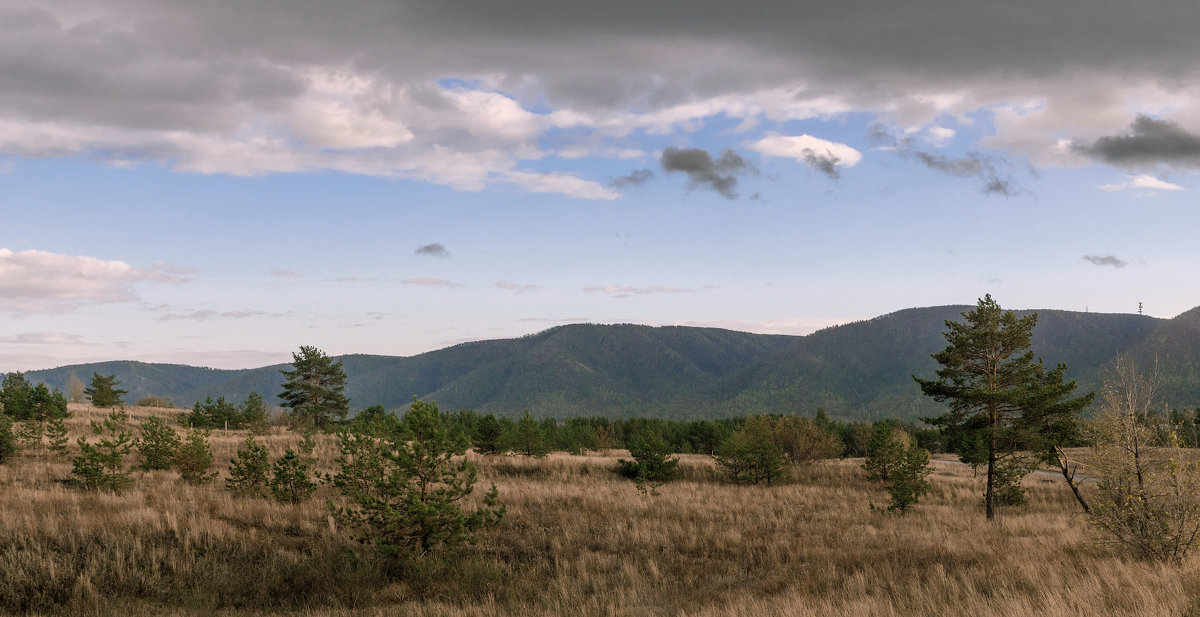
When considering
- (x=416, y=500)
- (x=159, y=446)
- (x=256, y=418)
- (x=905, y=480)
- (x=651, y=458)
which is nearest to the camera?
(x=416, y=500)

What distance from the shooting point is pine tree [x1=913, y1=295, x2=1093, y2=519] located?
2238 centimetres

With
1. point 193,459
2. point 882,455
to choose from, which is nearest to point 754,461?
point 882,455

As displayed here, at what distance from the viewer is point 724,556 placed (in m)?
15.1

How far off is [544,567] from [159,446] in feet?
54.3

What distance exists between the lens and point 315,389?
55125 mm

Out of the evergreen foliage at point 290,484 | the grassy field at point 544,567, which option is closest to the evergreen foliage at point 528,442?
the grassy field at point 544,567

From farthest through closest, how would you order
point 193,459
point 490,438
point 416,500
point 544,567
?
point 490,438 < point 193,459 < point 544,567 < point 416,500

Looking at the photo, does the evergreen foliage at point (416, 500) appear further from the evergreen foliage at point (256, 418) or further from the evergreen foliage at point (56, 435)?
the evergreen foliage at point (256, 418)

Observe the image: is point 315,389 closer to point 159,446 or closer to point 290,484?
point 159,446

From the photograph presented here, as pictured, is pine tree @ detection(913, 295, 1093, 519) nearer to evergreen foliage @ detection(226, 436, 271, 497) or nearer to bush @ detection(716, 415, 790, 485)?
bush @ detection(716, 415, 790, 485)

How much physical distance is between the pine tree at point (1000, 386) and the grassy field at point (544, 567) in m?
3.85

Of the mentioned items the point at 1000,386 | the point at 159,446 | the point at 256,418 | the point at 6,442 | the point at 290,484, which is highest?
the point at 1000,386

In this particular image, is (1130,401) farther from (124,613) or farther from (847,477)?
(847,477)

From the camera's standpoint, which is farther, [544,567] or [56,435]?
[56,435]
